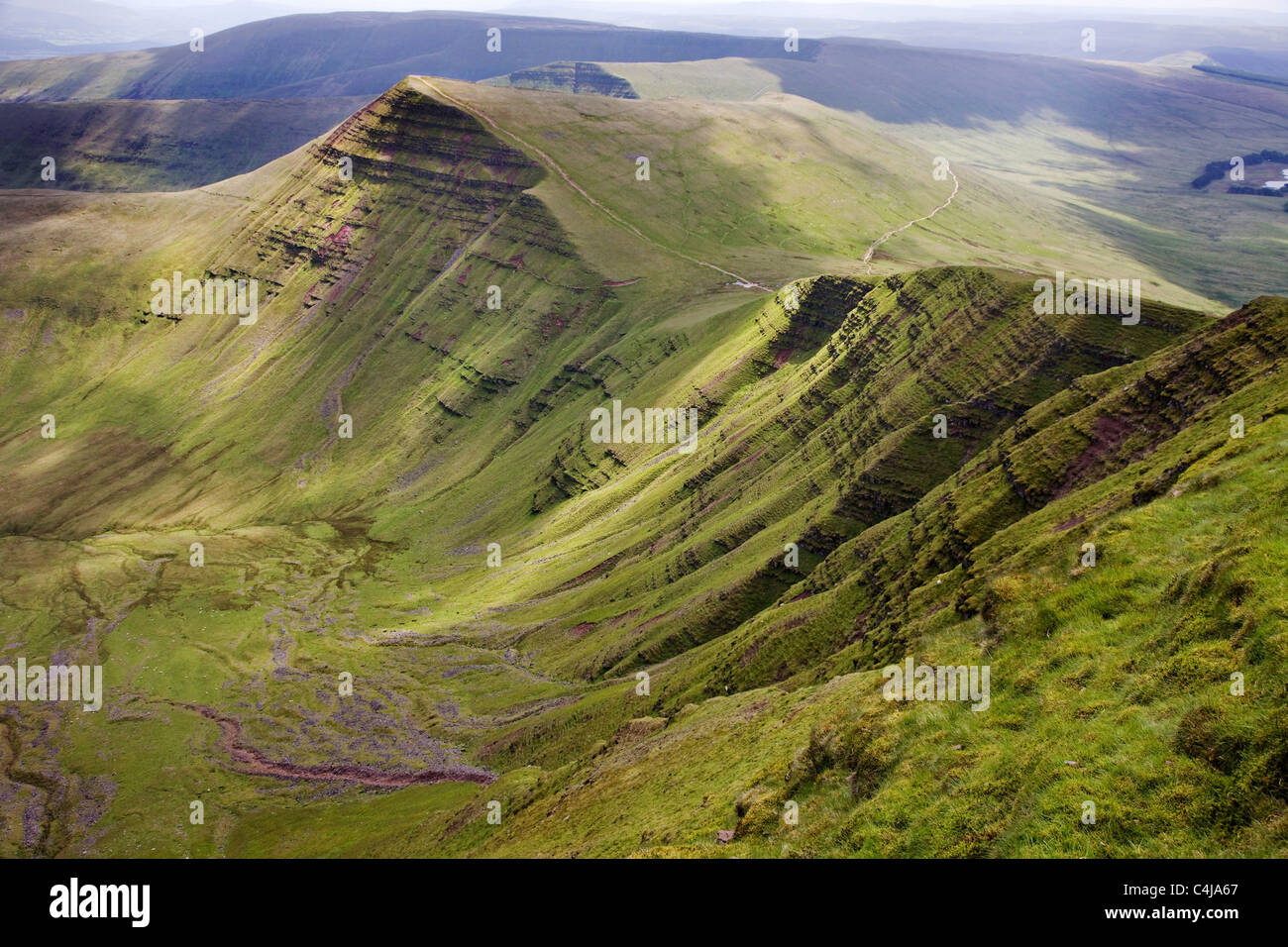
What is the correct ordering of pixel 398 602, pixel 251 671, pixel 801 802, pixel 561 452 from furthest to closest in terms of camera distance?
pixel 561 452, pixel 398 602, pixel 251 671, pixel 801 802

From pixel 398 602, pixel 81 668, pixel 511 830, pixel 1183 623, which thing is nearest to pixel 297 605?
A: pixel 398 602

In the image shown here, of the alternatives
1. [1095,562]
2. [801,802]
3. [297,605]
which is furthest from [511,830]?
[297,605]

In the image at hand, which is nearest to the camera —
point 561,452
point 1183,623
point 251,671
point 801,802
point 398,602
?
point 1183,623

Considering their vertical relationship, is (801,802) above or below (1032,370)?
below

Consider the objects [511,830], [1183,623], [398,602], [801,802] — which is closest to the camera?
[1183,623]
